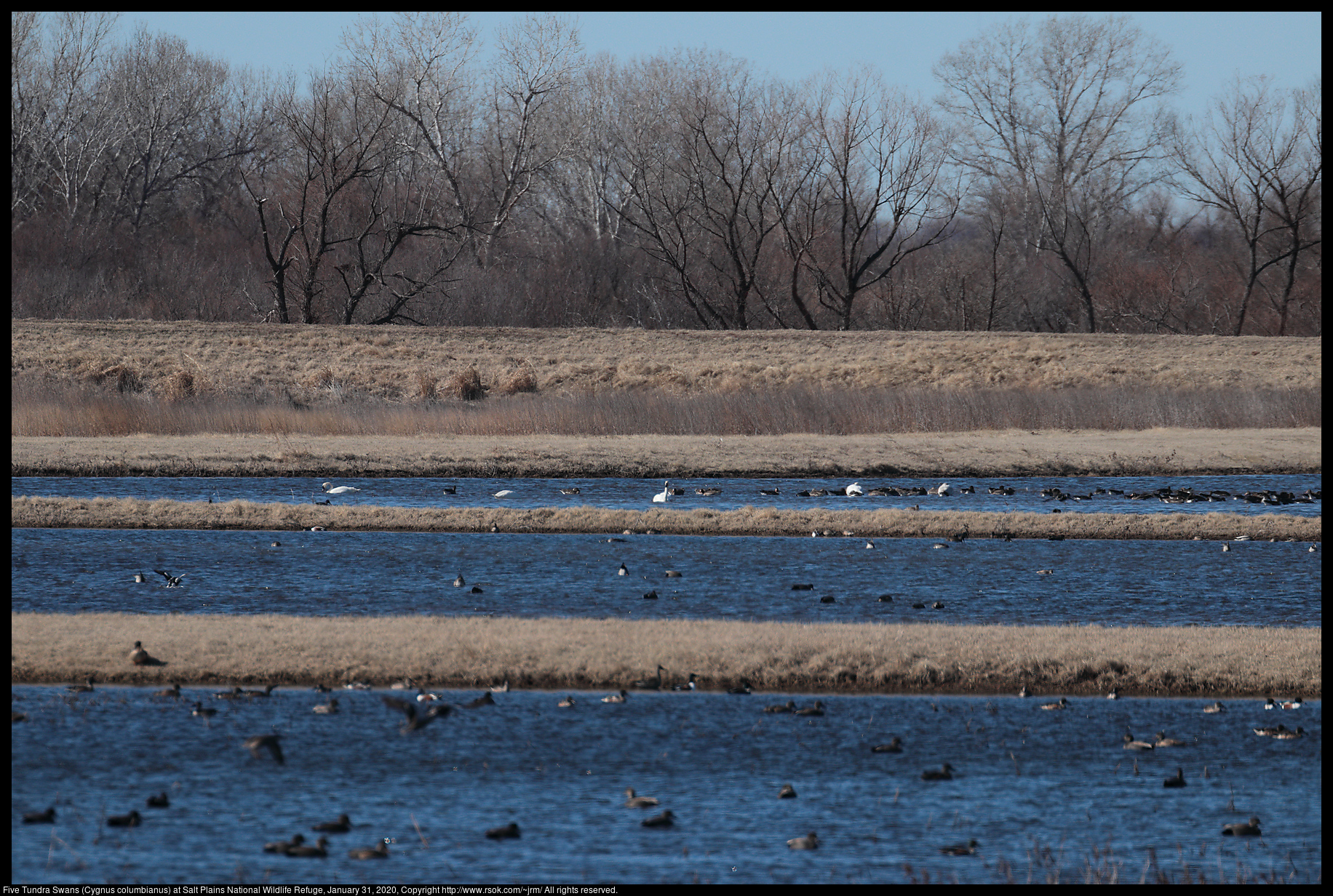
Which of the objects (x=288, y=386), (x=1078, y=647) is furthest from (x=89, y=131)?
(x=1078, y=647)

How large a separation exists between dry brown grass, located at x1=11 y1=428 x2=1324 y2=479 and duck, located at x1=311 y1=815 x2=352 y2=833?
57.5 ft

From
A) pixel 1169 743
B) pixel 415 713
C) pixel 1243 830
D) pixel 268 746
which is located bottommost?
pixel 1243 830

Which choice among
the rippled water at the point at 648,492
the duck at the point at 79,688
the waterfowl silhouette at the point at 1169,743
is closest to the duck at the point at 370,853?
the duck at the point at 79,688

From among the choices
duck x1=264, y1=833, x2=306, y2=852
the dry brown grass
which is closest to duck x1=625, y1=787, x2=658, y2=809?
duck x1=264, y1=833, x2=306, y2=852

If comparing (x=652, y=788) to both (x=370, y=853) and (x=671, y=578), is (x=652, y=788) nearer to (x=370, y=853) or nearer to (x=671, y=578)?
(x=370, y=853)

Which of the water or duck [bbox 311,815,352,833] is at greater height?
the water

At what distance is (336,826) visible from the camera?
6.44 meters

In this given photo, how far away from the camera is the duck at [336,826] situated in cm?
641

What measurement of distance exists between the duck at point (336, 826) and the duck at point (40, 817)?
4.09ft

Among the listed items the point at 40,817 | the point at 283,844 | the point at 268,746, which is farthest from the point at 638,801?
the point at 40,817

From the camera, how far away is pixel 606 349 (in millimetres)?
48125

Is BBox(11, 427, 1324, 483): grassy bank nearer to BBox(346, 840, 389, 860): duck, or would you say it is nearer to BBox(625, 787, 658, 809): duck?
BBox(625, 787, 658, 809): duck

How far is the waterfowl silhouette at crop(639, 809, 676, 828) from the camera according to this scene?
6.58 metres

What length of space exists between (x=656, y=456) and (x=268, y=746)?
18.2 meters
